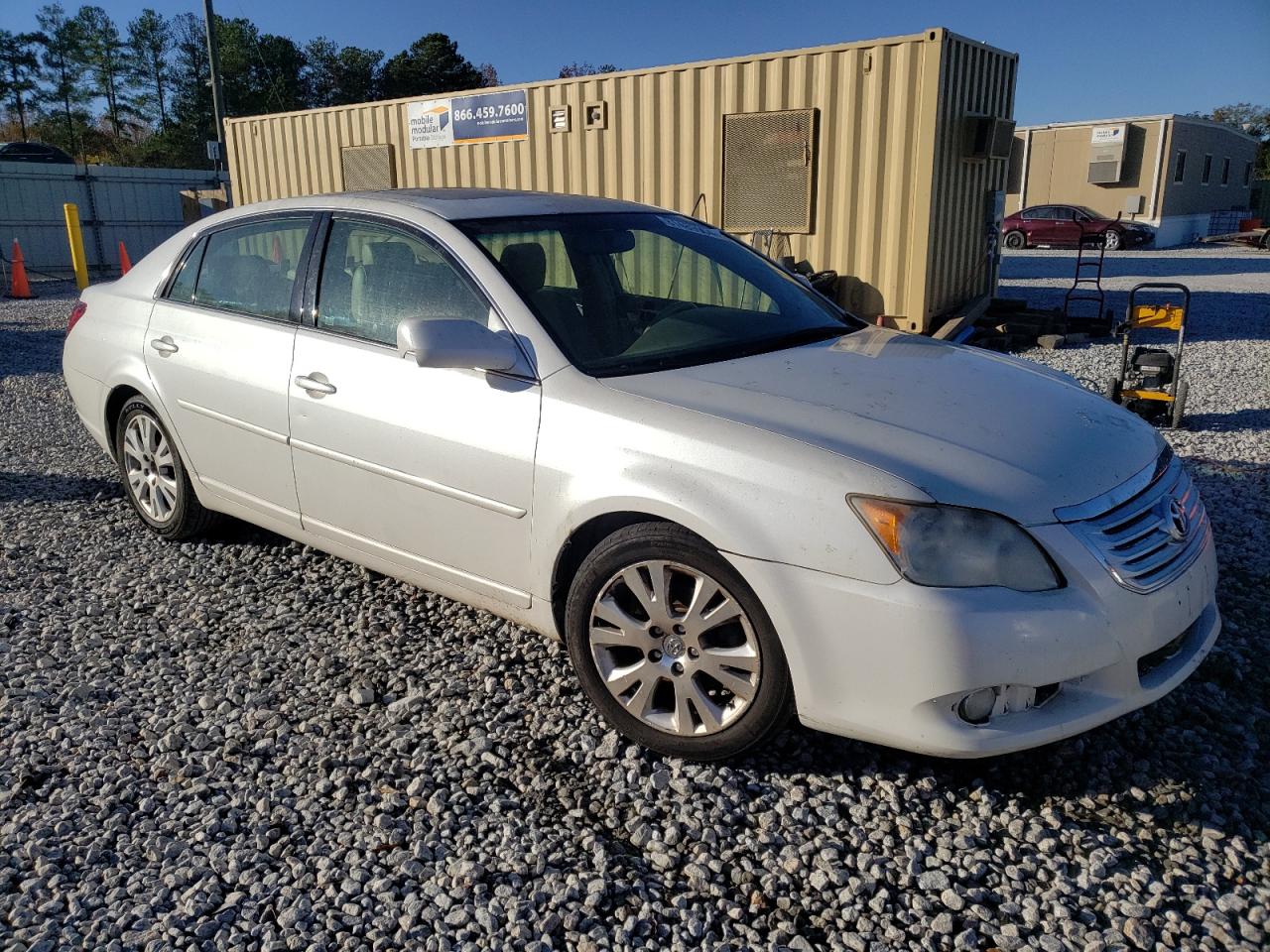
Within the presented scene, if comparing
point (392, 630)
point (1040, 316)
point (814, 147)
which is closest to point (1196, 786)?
point (392, 630)

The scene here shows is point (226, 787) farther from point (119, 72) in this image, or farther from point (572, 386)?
point (119, 72)

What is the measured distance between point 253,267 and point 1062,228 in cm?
2863

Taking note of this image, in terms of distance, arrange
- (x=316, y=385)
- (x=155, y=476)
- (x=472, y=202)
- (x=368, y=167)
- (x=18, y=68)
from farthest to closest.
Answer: (x=18, y=68) < (x=368, y=167) < (x=155, y=476) < (x=472, y=202) < (x=316, y=385)

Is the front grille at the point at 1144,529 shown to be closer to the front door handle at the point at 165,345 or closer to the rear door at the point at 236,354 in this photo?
the rear door at the point at 236,354

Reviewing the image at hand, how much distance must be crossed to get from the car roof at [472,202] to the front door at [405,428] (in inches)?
5.9

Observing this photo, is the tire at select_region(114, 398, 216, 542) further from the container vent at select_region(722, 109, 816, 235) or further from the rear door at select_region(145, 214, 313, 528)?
the container vent at select_region(722, 109, 816, 235)

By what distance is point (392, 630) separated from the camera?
12.7ft

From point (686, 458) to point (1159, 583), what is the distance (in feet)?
4.37

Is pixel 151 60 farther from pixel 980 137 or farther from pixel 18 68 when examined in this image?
pixel 980 137

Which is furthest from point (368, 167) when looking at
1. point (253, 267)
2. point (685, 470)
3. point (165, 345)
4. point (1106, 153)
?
point (1106, 153)

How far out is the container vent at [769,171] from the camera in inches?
370

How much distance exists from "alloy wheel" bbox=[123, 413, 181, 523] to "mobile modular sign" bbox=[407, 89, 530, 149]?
23.9 ft

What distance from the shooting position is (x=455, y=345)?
10.1 feet

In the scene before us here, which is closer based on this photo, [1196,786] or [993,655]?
[993,655]
